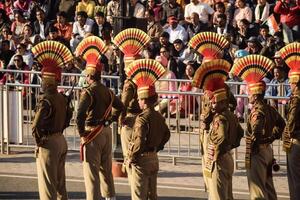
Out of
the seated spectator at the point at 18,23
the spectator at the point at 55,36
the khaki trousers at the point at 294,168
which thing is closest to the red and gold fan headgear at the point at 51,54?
the khaki trousers at the point at 294,168

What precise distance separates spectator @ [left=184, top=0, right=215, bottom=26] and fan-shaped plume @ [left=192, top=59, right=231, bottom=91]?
10258 mm

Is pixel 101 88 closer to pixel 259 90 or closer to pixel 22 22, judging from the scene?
pixel 259 90

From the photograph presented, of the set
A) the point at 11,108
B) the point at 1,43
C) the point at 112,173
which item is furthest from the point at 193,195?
the point at 1,43

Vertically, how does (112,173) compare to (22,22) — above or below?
below

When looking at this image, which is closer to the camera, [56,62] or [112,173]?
[56,62]

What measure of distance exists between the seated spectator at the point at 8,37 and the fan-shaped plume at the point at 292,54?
36.9 ft

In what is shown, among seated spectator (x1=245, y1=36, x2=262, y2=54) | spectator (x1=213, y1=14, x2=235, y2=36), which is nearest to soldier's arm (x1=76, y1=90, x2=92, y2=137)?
seated spectator (x1=245, y1=36, x2=262, y2=54)

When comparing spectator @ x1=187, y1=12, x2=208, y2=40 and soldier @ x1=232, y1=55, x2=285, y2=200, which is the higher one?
spectator @ x1=187, y1=12, x2=208, y2=40

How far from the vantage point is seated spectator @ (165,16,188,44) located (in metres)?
27.9

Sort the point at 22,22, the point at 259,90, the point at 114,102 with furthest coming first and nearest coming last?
the point at 22,22
the point at 114,102
the point at 259,90

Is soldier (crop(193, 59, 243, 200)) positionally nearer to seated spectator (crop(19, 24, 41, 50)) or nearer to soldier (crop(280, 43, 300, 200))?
soldier (crop(280, 43, 300, 200))

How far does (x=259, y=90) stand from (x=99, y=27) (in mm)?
10892

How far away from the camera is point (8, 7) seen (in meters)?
31.9

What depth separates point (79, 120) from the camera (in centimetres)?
1891
